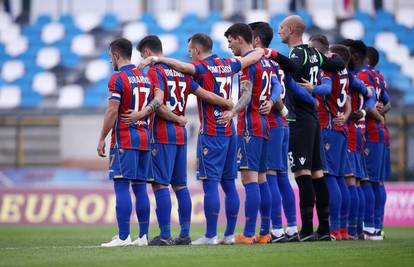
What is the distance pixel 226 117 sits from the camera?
35.4 ft

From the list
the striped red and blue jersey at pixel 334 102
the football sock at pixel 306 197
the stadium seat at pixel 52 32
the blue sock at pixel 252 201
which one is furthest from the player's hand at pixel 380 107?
the stadium seat at pixel 52 32

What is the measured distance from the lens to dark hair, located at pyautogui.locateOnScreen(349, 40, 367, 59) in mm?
13359

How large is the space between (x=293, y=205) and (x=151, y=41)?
110 inches

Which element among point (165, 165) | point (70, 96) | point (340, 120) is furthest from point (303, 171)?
point (70, 96)

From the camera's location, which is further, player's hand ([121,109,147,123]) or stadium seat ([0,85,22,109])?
stadium seat ([0,85,22,109])

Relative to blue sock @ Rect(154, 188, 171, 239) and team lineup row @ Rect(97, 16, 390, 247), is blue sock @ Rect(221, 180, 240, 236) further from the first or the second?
blue sock @ Rect(154, 188, 171, 239)

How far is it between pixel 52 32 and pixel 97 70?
300 centimetres

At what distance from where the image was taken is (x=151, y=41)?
1106cm

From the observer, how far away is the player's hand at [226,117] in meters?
10.8

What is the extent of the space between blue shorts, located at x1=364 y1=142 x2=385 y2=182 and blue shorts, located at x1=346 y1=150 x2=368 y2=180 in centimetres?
25

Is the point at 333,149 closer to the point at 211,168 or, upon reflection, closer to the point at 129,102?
the point at 211,168

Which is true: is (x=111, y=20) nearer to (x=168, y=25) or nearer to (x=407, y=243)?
(x=168, y=25)

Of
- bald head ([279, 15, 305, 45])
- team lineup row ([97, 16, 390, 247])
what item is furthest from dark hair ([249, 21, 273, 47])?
bald head ([279, 15, 305, 45])

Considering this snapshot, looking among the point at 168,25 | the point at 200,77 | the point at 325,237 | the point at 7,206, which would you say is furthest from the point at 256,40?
the point at 168,25
